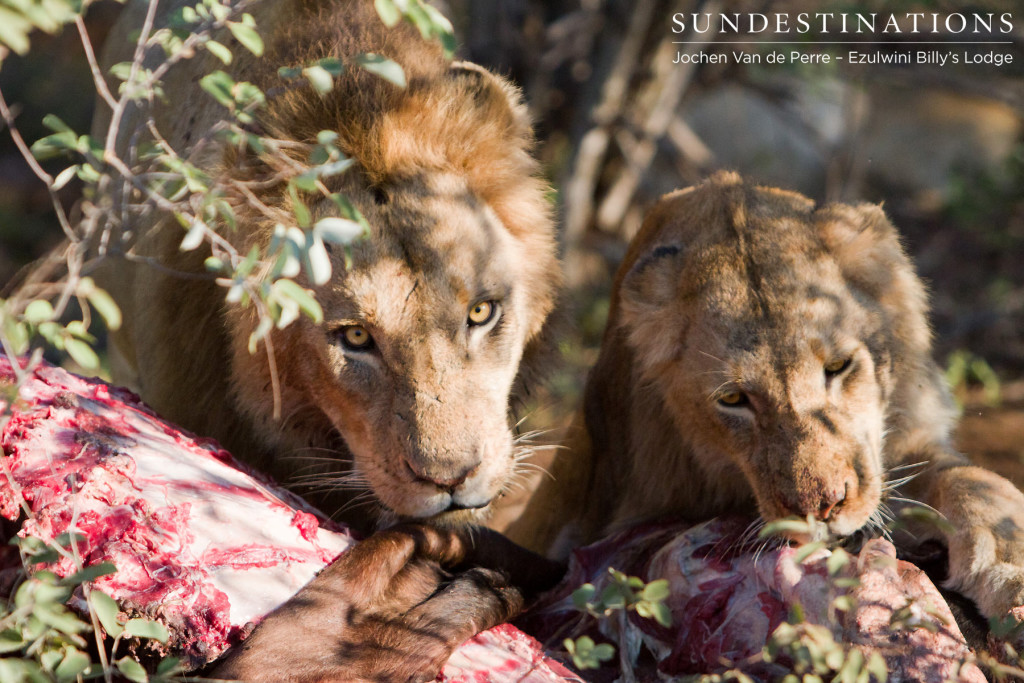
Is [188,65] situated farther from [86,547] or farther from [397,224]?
[86,547]

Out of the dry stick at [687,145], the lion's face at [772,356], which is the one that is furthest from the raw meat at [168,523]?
the dry stick at [687,145]

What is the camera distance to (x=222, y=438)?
3662mm

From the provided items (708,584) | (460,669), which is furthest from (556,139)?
(460,669)

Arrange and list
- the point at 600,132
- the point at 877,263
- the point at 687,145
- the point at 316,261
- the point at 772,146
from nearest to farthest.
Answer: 1. the point at 316,261
2. the point at 877,263
3. the point at 600,132
4. the point at 687,145
5. the point at 772,146

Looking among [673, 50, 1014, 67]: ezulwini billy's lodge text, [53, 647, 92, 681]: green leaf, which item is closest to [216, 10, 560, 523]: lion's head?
[53, 647, 92, 681]: green leaf

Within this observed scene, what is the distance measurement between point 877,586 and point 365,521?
161 centimetres

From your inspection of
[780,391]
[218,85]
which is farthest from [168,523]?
[780,391]

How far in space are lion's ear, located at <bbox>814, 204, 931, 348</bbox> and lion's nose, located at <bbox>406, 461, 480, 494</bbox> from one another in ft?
4.49

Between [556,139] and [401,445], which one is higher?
[556,139]

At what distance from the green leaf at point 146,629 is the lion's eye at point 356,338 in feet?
3.42

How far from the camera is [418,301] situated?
9.81 feet

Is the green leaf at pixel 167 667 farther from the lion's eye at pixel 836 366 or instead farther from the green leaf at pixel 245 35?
the lion's eye at pixel 836 366

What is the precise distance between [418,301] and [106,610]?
46.6 inches

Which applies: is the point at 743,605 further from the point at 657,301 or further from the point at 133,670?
the point at 133,670
